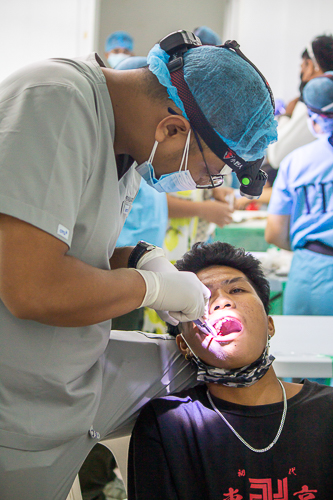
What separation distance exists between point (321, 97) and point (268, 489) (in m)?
2.00

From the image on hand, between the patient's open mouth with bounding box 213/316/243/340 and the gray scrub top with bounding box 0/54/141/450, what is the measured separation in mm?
364

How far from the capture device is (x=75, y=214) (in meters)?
0.92

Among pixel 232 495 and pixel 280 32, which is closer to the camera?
pixel 232 495

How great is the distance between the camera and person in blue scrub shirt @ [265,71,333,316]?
2.40m

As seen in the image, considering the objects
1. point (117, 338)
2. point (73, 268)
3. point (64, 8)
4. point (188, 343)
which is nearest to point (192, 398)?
point (188, 343)

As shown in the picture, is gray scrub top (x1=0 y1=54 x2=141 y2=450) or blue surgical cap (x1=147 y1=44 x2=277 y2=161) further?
blue surgical cap (x1=147 y1=44 x2=277 y2=161)

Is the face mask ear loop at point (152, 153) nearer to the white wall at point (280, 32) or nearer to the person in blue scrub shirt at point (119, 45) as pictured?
the person in blue scrub shirt at point (119, 45)

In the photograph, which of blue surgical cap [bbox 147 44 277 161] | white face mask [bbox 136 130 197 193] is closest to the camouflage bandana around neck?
white face mask [bbox 136 130 197 193]

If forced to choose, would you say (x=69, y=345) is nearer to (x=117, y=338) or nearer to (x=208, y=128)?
(x=117, y=338)

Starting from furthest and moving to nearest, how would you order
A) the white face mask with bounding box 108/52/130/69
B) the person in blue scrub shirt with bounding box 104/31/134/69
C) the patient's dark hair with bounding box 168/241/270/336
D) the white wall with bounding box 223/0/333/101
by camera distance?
the white wall with bounding box 223/0/333/101
the person in blue scrub shirt with bounding box 104/31/134/69
the white face mask with bounding box 108/52/130/69
the patient's dark hair with bounding box 168/241/270/336

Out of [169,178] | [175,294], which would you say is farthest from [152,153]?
[175,294]

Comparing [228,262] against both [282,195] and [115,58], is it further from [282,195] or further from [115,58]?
[115,58]

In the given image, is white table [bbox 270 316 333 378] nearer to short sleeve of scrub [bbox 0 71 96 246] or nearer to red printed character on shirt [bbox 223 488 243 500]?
red printed character on shirt [bbox 223 488 243 500]

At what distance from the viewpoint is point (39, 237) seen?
2.72ft
